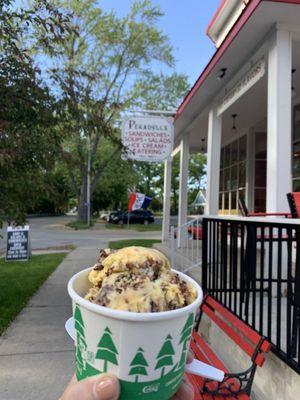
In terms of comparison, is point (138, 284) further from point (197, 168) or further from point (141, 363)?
point (197, 168)

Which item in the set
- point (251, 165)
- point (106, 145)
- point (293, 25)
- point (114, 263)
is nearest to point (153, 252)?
point (114, 263)

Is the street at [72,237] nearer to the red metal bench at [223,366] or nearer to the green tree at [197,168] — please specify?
the red metal bench at [223,366]

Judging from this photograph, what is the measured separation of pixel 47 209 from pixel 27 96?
56.7 meters

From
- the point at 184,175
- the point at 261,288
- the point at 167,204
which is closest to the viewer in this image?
the point at 261,288

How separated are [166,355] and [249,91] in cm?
756

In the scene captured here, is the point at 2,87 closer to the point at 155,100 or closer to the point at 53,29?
the point at 53,29

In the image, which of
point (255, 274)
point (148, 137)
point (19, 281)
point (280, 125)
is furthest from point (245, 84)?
point (19, 281)

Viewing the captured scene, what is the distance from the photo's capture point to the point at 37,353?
441 centimetres

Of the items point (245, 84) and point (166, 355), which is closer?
point (166, 355)

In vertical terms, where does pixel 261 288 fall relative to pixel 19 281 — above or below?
above

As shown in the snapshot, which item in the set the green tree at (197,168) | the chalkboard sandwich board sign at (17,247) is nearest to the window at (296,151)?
the chalkboard sandwich board sign at (17,247)

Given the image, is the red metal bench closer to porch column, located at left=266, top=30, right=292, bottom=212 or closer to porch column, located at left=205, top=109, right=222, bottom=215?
porch column, located at left=266, top=30, right=292, bottom=212

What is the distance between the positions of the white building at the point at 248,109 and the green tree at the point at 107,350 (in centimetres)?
467

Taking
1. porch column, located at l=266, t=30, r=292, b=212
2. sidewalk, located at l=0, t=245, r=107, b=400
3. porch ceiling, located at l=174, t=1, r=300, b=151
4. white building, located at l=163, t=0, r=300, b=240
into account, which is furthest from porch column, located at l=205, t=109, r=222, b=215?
sidewalk, located at l=0, t=245, r=107, b=400
